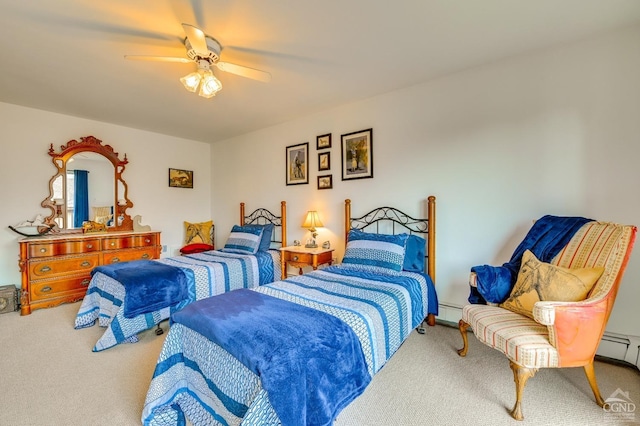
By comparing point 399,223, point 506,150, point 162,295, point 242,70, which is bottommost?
point 162,295

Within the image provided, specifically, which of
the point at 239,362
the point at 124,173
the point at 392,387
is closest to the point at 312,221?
the point at 392,387

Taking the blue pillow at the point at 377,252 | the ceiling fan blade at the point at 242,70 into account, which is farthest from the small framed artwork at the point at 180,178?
the blue pillow at the point at 377,252

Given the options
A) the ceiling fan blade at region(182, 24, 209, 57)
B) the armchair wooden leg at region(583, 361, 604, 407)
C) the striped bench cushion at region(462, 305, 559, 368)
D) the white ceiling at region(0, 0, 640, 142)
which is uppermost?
the white ceiling at region(0, 0, 640, 142)

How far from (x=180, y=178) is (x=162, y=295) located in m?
2.88

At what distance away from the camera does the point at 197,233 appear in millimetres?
4910

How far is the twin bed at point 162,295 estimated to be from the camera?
7.98 feet

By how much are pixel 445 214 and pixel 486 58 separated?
4.79 ft

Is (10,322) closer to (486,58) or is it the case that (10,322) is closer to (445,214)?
(445,214)

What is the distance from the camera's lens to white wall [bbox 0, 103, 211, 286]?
3463mm

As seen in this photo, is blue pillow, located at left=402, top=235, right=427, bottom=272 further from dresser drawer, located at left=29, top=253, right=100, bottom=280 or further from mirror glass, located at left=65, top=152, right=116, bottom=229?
mirror glass, located at left=65, top=152, right=116, bottom=229

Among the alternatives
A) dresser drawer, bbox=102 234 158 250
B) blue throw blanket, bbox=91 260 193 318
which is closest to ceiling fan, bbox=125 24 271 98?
blue throw blanket, bbox=91 260 193 318

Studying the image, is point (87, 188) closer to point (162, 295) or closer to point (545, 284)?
point (162, 295)

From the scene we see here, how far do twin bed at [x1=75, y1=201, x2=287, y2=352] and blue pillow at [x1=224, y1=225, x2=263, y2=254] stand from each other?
2 centimetres

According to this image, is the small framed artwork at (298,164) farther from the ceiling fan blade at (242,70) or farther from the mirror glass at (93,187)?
the mirror glass at (93,187)
